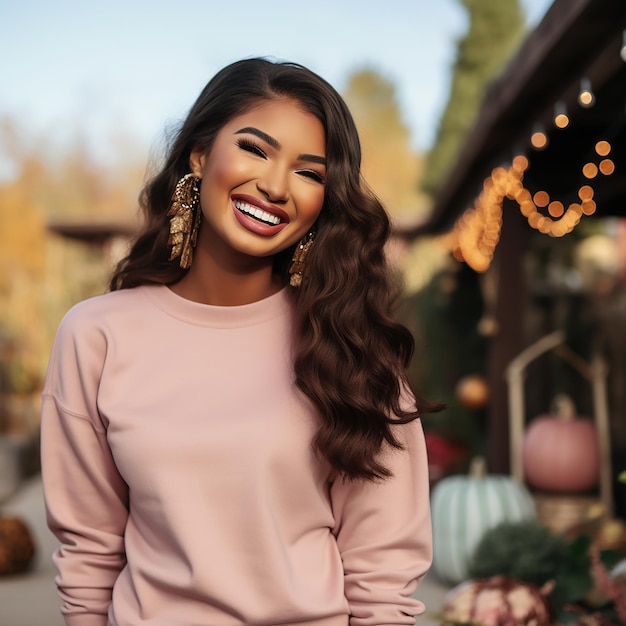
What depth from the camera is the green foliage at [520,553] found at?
4.05 meters

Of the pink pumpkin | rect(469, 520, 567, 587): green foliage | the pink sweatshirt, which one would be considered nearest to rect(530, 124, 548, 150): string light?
rect(469, 520, 567, 587): green foliage

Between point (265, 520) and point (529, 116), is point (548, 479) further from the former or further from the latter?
point (265, 520)

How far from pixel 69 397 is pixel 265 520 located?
443 mm

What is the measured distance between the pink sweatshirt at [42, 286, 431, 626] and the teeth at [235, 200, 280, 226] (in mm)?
190

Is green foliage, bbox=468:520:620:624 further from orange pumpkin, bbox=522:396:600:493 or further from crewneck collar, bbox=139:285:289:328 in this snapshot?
crewneck collar, bbox=139:285:289:328

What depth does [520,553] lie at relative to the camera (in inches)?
165

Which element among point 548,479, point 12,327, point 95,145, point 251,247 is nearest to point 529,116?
point 548,479

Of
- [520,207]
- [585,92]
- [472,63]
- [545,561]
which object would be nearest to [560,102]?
[585,92]

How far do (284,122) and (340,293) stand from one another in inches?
13.4

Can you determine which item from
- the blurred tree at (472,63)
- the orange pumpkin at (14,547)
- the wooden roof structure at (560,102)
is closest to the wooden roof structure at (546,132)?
the wooden roof structure at (560,102)

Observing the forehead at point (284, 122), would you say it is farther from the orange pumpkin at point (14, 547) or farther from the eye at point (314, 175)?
the orange pumpkin at point (14, 547)

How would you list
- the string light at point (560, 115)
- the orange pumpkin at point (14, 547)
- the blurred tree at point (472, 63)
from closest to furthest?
the string light at point (560, 115), the orange pumpkin at point (14, 547), the blurred tree at point (472, 63)

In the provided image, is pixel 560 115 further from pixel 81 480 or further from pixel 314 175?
pixel 81 480

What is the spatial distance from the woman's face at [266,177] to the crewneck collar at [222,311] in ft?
0.41
